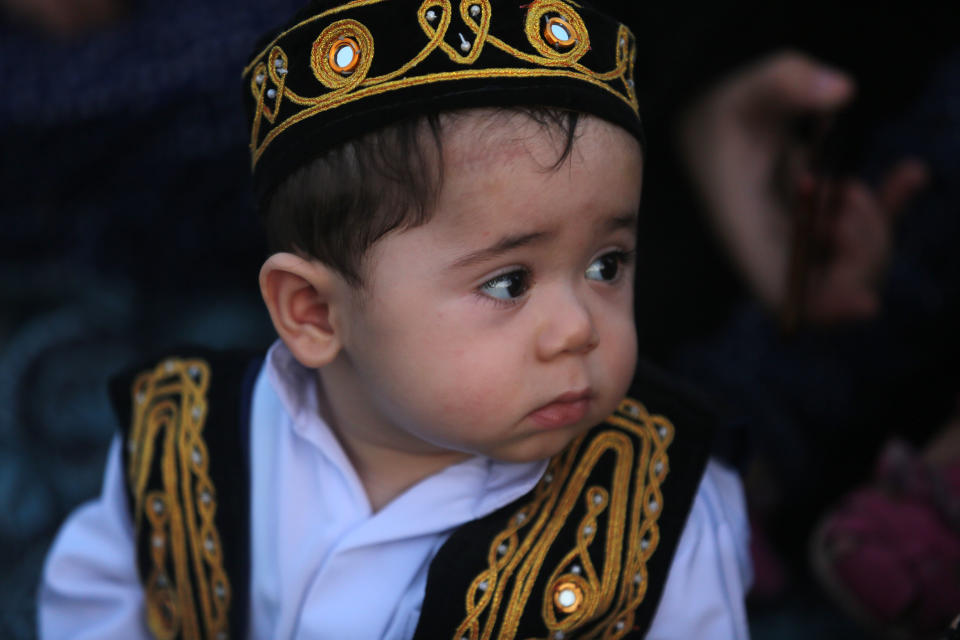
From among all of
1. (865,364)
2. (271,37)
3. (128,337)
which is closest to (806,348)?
(865,364)

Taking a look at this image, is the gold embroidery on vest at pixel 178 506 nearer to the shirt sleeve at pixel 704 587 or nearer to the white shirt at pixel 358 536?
the white shirt at pixel 358 536

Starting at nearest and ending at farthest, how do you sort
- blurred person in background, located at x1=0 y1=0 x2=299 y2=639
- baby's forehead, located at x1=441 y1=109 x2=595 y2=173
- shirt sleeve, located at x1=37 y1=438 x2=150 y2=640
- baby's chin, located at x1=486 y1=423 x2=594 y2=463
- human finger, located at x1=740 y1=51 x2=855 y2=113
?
baby's forehead, located at x1=441 y1=109 x2=595 y2=173
baby's chin, located at x1=486 y1=423 x2=594 y2=463
shirt sleeve, located at x1=37 y1=438 x2=150 y2=640
human finger, located at x1=740 y1=51 x2=855 y2=113
blurred person in background, located at x1=0 y1=0 x2=299 y2=639

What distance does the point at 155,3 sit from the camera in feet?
6.86

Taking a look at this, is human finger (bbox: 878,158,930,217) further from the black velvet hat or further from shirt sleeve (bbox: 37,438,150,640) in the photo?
shirt sleeve (bbox: 37,438,150,640)

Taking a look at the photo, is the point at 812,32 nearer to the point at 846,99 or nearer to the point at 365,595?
the point at 846,99

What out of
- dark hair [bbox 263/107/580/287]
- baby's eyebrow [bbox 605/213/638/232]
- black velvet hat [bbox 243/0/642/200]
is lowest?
baby's eyebrow [bbox 605/213/638/232]

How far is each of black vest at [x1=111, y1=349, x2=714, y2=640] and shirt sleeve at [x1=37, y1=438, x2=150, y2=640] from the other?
0.14 feet

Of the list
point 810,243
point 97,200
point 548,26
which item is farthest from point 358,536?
point 97,200

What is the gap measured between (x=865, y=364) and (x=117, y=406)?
139 cm

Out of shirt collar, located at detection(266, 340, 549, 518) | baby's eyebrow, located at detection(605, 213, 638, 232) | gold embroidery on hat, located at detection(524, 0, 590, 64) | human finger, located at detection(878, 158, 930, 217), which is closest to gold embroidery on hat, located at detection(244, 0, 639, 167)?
gold embroidery on hat, located at detection(524, 0, 590, 64)

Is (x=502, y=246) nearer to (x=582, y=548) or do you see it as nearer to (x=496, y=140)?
(x=496, y=140)

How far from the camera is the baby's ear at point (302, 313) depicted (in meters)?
1.03

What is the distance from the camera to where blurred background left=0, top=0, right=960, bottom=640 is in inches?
68.8

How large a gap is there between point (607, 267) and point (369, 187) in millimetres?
285
